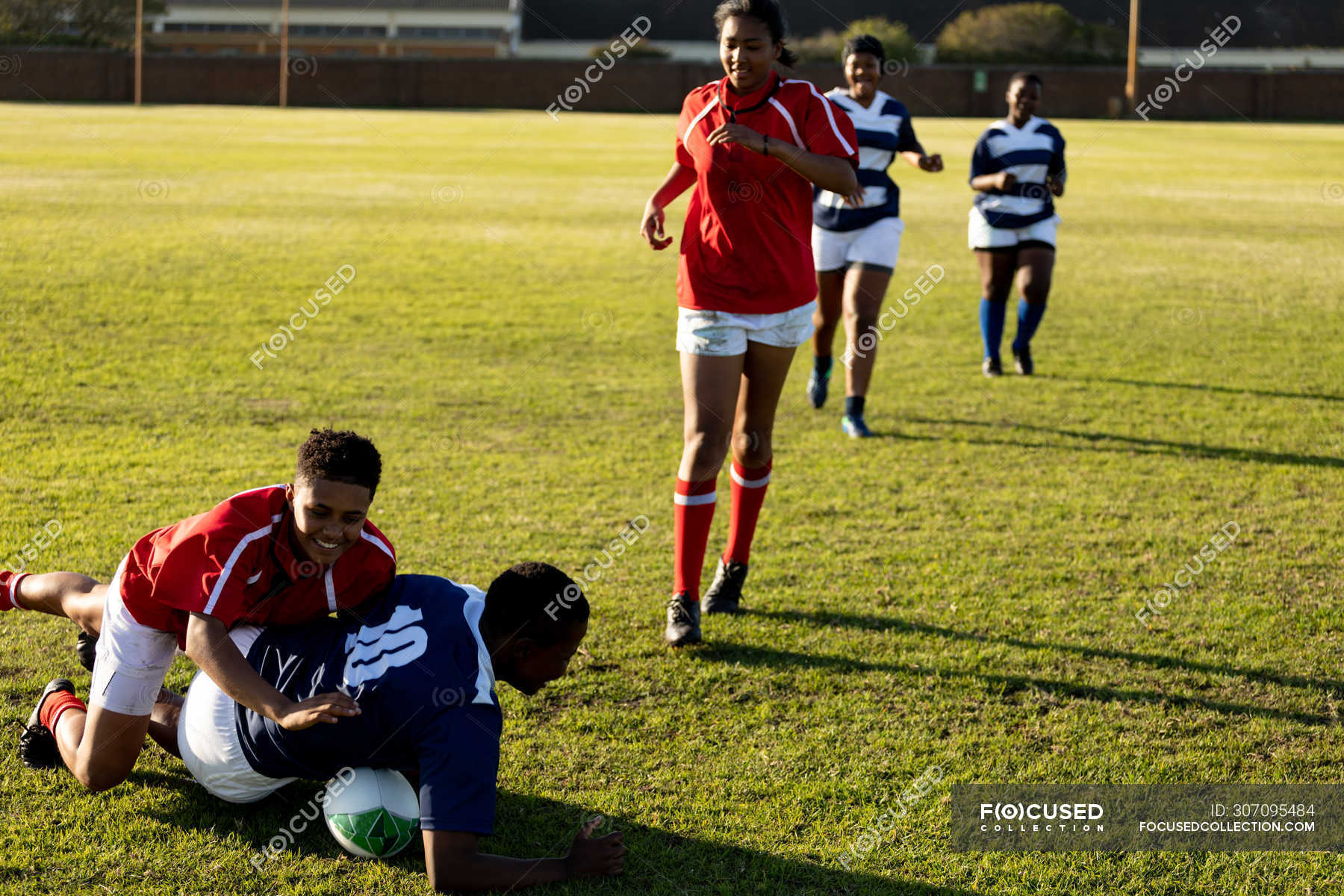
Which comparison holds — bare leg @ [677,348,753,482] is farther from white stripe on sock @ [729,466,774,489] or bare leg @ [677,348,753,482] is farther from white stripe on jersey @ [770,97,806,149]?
white stripe on jersey @ [770,97,806,149]

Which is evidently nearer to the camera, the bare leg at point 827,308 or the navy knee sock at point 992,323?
the bare leg at point 827,308

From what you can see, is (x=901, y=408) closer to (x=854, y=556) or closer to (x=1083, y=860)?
(x=854, y=556)

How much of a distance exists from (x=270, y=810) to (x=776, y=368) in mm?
2303

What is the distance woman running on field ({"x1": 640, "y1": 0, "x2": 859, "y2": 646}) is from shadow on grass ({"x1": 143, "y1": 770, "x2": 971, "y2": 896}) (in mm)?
1199

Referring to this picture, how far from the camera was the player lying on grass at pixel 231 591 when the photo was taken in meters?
3.07

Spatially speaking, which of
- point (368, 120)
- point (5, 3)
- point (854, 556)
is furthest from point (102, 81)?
point (854, 556)

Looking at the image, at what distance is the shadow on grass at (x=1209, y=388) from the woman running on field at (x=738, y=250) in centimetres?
495

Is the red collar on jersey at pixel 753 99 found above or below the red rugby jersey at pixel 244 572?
above

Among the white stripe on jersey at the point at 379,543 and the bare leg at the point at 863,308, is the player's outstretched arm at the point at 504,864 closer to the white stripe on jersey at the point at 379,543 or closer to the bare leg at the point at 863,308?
the white stripe on jersey at the point at 379,543

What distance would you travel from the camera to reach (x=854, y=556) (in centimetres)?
536

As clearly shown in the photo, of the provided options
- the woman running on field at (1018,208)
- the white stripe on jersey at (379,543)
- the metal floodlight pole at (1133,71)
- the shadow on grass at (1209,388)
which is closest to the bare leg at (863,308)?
the woman running on field at (1018,208)

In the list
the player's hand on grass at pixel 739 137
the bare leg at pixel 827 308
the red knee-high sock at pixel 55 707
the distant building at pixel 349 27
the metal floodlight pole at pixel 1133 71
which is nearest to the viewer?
the red knee-high sock at pixel 55 707

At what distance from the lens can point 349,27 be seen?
59906 millimetres

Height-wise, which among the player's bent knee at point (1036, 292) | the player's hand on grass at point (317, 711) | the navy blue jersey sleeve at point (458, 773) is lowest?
the navy blue jersey sleeve at point (458, 773)
